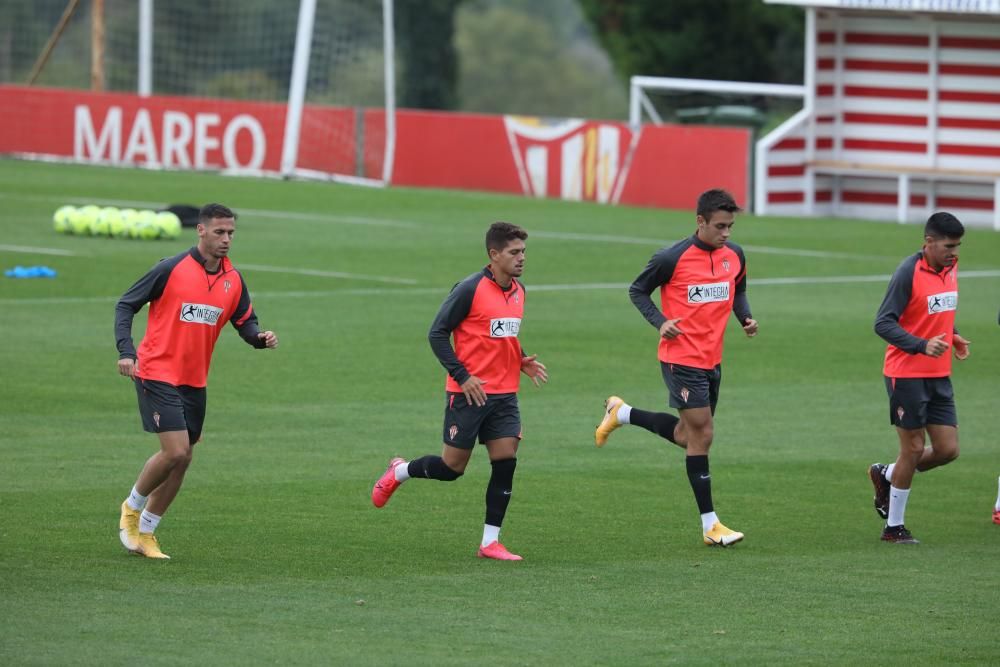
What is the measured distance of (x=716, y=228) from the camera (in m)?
11.4

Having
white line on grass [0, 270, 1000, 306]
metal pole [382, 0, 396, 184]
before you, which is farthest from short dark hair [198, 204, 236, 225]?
metal pole [382, 0, 396, 184]

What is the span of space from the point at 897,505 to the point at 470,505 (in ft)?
9.23

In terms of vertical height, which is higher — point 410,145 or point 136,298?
point 410,145

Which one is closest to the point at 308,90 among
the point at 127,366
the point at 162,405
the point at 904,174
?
the point at 904,174

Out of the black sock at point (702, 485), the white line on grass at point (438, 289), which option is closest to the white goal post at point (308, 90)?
the white line on grass at point (438, 289)

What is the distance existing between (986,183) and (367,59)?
1757 centimetres

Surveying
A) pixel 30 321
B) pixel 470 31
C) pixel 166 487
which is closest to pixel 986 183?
pixel 30 321

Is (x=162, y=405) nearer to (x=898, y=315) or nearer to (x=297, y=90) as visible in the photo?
(x=898, y=315)

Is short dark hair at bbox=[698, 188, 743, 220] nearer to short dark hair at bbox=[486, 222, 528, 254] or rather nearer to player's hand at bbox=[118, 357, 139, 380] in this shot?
short dark hair at bbox=[486, 222, 528, 254]

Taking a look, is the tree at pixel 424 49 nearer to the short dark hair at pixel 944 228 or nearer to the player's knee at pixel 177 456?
the short dark hair at pixel 944 228

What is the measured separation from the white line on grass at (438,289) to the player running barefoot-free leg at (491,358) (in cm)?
1268

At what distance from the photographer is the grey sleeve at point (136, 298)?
10227mm

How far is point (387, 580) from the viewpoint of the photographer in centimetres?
1001

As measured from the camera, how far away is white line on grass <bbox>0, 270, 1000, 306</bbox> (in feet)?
74.2
